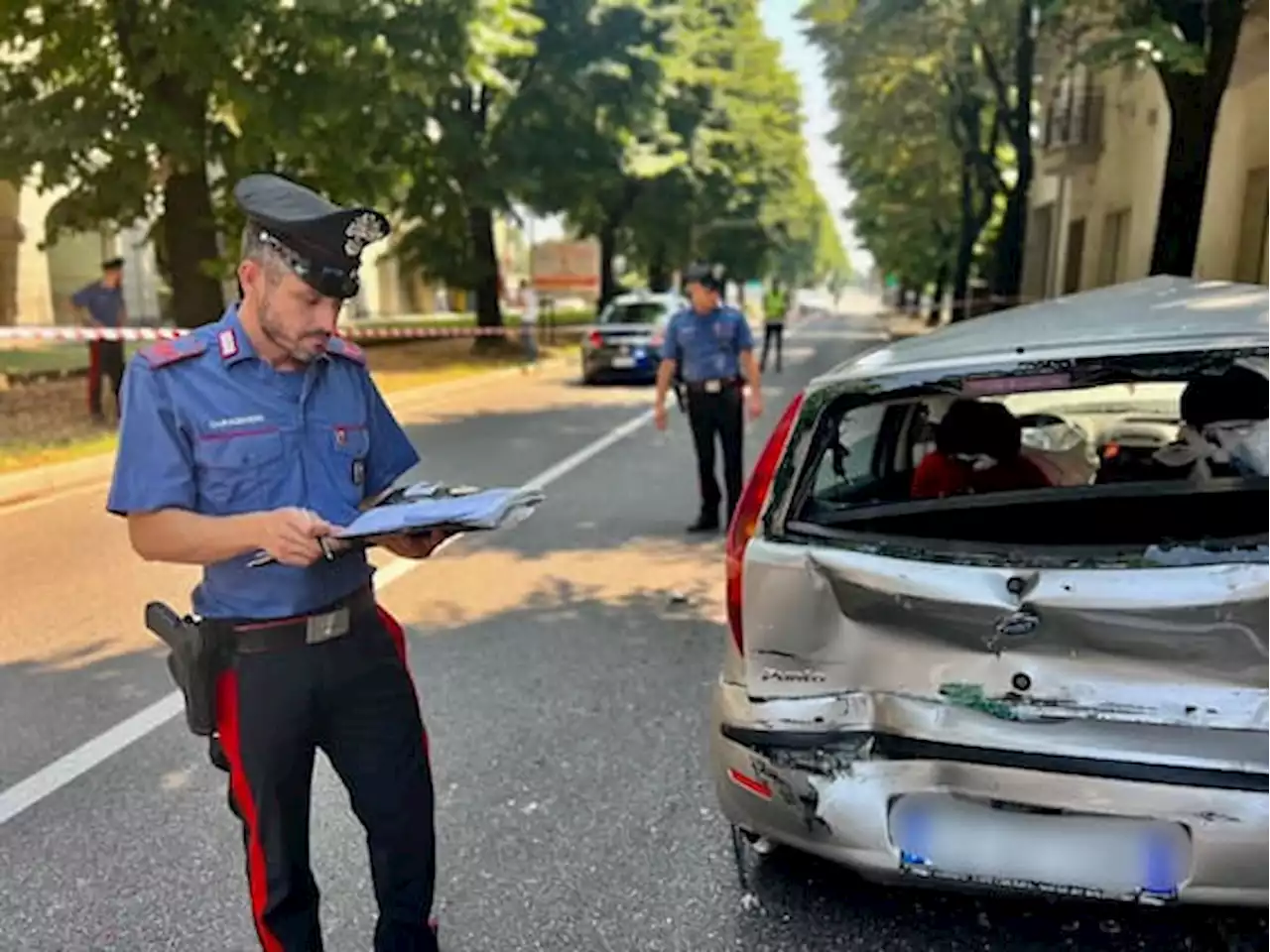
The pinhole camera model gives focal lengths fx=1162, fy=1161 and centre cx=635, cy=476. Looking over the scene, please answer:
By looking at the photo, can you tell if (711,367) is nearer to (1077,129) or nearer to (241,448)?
(241,448)

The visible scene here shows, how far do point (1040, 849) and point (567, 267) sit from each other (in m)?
35.5

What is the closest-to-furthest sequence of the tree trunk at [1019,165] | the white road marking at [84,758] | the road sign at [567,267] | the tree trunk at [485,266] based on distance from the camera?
the white road marking at [84,758] → the tree trunk at [1019,165] → the tree trunk at [485,266] → the road sign at [567,267]

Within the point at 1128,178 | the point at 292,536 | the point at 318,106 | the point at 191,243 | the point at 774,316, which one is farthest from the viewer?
the point at 1128,178

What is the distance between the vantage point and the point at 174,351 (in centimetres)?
224

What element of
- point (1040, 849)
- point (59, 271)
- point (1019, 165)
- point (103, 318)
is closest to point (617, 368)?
point (1019, 165)

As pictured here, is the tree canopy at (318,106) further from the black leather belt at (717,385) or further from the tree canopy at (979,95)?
the black leather belt at (717,385)

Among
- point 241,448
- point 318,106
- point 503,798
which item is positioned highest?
point 318,106

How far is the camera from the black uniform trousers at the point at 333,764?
2295mm

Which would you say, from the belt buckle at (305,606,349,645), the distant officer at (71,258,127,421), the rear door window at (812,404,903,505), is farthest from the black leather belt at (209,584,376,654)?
the distant officer at (71,258,127,421)

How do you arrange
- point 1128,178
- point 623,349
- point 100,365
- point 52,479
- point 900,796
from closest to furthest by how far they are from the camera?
point 900,796, point 52,479, point 100,365, point 623,349, point 1128,178

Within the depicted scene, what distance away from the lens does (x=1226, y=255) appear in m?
16.0

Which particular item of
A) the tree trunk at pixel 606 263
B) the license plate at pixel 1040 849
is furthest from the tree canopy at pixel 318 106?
the license plate at pixel 1040 849

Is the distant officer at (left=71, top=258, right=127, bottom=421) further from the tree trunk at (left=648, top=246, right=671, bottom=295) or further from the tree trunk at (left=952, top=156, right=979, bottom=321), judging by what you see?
the tree trunk at (left=648, top=246, right=671, bottom=295)

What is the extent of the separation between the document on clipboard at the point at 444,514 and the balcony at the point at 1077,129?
2509 centimetres
